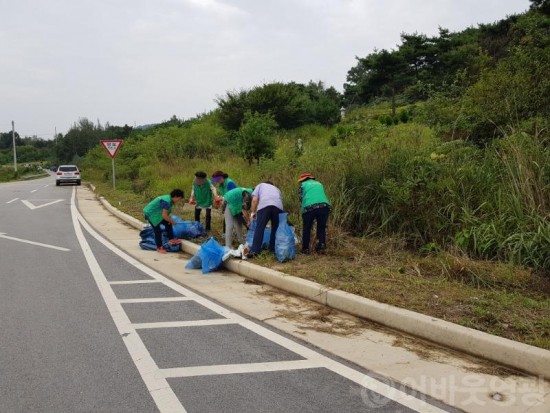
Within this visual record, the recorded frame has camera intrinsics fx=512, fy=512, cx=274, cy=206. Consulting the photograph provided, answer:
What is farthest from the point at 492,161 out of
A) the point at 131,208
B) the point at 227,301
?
the point at 131,208

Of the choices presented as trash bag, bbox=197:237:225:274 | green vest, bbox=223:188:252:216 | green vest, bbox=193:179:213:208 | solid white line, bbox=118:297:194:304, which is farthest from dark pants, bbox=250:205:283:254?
green vest, bbox=193:179:213:208

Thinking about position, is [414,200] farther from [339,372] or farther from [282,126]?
[282,126]

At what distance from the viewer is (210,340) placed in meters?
5.05

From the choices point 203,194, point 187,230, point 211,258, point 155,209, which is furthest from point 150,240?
point 211,258

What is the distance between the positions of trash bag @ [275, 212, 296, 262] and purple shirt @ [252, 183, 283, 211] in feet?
0.71

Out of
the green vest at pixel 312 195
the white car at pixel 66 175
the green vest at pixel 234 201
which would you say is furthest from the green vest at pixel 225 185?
the white car at pixel 66 175

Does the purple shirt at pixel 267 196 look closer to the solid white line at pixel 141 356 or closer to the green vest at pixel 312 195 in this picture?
the green vest at pixel 312 195

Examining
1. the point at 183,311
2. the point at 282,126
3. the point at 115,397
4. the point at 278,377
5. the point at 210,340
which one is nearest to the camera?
the point at 115,397

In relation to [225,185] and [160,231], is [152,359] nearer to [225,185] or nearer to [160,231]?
[160,231]

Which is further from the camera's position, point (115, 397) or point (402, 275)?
point (402, 275)

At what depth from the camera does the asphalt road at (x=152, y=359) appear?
147 inches

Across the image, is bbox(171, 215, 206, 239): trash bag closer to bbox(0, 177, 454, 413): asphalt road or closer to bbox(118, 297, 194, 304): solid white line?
bbox(0, 177, 454, 413): asphalt road

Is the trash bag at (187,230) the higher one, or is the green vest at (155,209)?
the green vest at (155,209)

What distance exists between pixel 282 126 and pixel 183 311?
1222 inches
